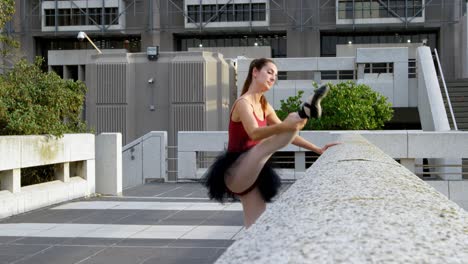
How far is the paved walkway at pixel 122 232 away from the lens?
274 inches

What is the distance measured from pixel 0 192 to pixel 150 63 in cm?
2205

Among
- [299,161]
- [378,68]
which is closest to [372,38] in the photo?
[378,68]

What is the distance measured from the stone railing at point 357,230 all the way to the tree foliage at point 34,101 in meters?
10.3

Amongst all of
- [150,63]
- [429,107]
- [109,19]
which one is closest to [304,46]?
[109,19]

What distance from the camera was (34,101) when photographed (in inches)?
499

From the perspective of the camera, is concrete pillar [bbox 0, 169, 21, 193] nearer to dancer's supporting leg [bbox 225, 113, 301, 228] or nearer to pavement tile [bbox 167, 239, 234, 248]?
pavement tile [bbox 167, 239, 234, 248]

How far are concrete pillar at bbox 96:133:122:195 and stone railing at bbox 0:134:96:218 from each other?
1.06ft

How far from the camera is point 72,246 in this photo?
7.60m

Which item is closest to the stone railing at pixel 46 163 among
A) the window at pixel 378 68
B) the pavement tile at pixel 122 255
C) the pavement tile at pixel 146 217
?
the pavement tile at pixel 146 217

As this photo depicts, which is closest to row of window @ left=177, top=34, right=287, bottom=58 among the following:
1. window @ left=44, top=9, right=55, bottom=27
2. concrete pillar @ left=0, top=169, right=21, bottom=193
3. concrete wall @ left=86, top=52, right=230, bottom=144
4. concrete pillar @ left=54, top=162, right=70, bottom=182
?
window @ left=44, top=9, right=55, bottom=27

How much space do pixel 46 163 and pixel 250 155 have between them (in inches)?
337

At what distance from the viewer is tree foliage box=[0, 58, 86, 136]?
11727mm

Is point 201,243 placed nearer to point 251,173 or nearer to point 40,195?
point 251,173

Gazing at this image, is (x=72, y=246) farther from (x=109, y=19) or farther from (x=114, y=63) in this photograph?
(x=109, y=19)
